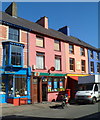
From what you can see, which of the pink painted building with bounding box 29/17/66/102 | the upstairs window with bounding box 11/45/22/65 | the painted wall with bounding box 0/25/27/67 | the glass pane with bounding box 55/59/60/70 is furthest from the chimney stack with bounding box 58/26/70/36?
the upstairs window with bounding box 11/45/22/65

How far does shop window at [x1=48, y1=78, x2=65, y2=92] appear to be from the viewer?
19656mm

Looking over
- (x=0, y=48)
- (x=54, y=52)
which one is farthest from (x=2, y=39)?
(x=54, y=52)

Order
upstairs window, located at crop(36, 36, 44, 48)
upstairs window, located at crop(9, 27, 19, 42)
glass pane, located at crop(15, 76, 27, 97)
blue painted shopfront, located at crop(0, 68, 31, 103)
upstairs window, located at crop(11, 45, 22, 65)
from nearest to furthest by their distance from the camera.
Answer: blue painted shopfront, located at crop(0, 68, 31, 103)
upstairs window, located at crop(11, 45, 22, 65)
glass pane, located at crop(15, 76, 27, 97)
upstairs window, located at crop(9, 27, 19, 42)
upstairs window, located at crop(36, 36, 44, 48)

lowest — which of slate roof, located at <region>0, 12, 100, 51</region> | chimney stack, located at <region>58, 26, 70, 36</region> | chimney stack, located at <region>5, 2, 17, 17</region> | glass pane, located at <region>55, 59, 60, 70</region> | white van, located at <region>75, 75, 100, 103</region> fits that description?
white van, located at <region>75, 75, 100, 103</region>

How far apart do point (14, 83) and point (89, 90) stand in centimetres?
749

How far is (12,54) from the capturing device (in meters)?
16.3

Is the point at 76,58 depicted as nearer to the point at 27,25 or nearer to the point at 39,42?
the point at 39,42

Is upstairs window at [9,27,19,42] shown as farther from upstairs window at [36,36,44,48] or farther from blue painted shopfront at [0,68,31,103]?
blue painted shopfront at [0,68,31,103]

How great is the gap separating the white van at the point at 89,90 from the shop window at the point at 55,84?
3.45m

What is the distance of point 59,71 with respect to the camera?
21.0m

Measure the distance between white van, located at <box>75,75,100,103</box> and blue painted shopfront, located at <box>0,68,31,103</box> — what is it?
536 cm

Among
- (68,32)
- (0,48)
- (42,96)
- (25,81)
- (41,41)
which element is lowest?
(42,96)

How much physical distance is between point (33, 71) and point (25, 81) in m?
1.41

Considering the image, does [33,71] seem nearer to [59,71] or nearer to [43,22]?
[59,71]
